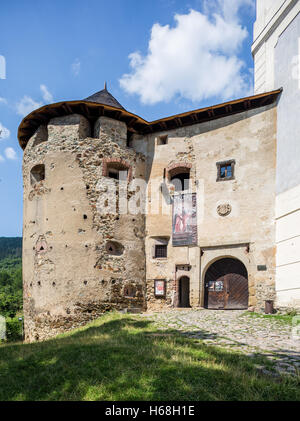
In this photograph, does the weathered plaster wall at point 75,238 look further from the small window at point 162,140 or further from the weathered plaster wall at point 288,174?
the weathered plaster wall at point 288,174

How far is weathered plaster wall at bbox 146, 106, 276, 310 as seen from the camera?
1170 cm

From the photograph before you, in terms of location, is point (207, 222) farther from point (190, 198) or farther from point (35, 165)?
point (35, 165)

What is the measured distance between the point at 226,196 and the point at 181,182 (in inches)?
89.0

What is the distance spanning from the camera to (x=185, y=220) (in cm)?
1330

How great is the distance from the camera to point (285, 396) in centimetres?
363

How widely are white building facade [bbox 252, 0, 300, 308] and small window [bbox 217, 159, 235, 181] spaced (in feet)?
5.79

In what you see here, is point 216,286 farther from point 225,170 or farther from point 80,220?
point 80,220

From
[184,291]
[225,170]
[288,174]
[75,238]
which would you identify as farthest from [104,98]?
[184,291]

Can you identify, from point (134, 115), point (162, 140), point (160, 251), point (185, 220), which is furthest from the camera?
point (162, 140)

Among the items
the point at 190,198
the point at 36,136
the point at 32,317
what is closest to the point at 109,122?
the point at 36,136

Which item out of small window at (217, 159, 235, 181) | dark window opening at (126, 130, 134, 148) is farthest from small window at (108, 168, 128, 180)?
small window at (217, 159, 235, 181)

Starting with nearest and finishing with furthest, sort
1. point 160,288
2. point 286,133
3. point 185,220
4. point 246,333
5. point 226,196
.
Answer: point 246,333
point 286,133
point 226,196
point 160,288
point 185,220

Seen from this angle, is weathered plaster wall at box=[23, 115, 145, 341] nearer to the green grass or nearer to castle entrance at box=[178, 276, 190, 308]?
castle entrance at box=[178, 276, 190, 308]

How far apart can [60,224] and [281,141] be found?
8.58 metres
